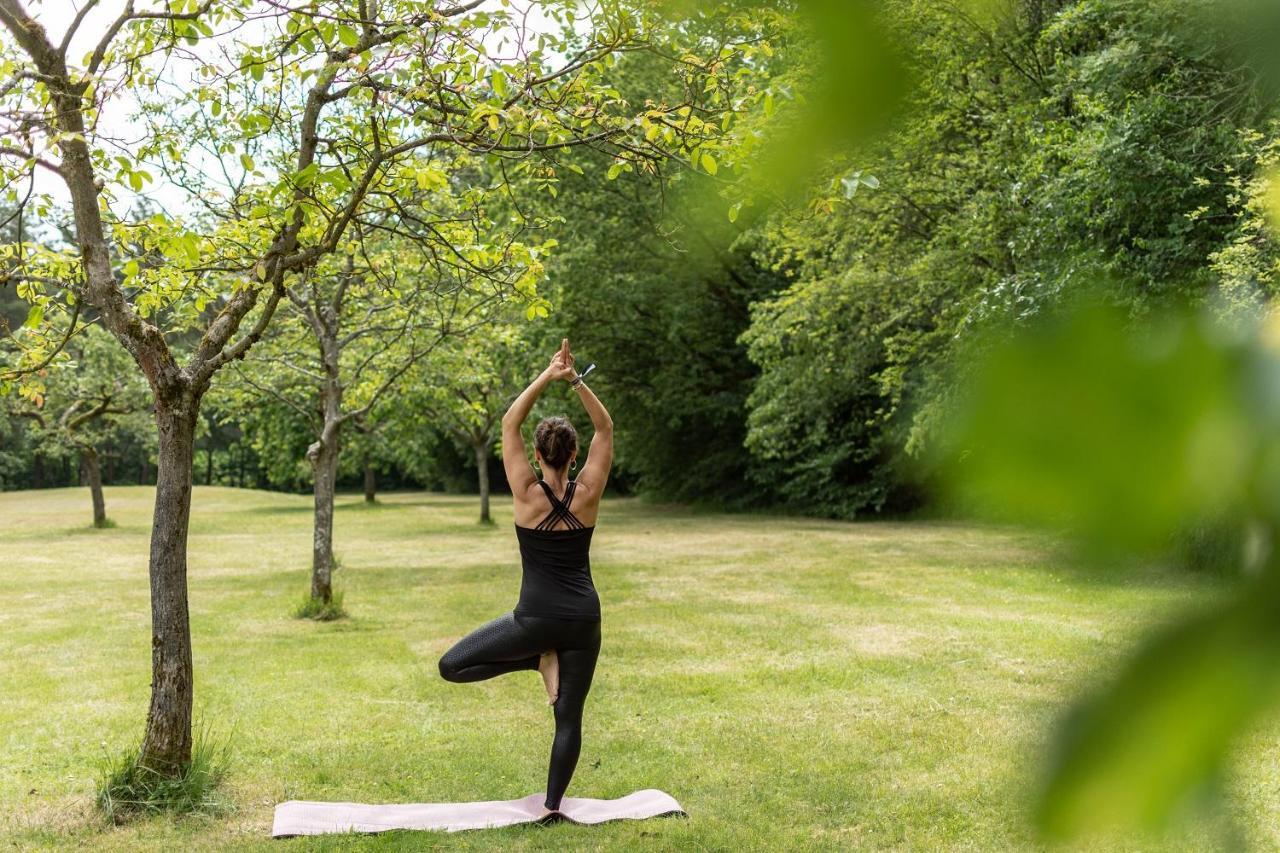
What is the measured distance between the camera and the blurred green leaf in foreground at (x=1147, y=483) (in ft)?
0.55

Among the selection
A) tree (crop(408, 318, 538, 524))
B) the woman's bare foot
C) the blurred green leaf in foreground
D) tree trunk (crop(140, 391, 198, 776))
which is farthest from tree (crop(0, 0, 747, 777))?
tree (crop(408, 318, 538, 524))

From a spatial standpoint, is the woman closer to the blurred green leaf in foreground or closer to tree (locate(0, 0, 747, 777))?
tree (locate(0, 0, 747, 777))

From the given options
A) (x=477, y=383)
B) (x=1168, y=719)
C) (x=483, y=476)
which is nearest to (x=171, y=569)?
(x=1168, y=719)

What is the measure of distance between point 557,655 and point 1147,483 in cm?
541

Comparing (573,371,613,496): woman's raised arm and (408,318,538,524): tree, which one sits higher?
(408,318,538,524): tree

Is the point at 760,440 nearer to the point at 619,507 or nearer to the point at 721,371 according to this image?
the point at 721,371

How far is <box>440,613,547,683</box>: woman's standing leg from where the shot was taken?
536 cm

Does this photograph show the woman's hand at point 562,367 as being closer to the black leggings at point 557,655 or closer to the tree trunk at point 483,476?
the black leggings at point 557,655

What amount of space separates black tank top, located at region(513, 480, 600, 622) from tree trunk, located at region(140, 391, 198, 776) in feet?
5.79

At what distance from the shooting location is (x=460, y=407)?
59.4 feet

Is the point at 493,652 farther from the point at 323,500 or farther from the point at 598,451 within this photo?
the point at 323,500

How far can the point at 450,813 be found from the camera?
5.65m

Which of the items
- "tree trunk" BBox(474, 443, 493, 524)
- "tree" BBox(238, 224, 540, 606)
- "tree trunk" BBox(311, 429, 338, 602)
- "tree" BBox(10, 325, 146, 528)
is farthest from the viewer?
"tree trunk" BBox(474, 443, 493, 524)

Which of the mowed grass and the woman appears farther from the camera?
the woman
